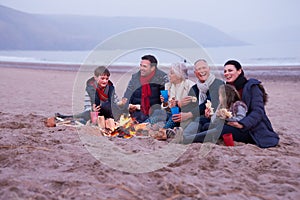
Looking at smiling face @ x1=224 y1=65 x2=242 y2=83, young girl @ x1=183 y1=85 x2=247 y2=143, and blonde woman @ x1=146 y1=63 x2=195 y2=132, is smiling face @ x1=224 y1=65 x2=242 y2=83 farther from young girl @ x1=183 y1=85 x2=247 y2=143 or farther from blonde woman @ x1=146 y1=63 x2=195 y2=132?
blonde woman @ x1=146 y1=63 x2=195 y2=132

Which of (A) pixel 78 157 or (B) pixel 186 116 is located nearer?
(A) pixel 78 157

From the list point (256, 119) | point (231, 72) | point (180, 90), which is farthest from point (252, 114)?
point (180, 90)

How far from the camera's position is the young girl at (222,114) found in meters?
4.65

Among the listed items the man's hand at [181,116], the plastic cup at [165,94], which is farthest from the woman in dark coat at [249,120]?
the plastic cup at [165,94]

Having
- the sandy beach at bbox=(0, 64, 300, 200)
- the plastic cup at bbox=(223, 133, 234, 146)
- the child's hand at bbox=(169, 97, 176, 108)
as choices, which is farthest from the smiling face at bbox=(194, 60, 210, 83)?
the sandy beach at bbox=(0, 64, 300, 200)

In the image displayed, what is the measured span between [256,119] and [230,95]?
1.48ft

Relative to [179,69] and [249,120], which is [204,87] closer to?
[179,69]

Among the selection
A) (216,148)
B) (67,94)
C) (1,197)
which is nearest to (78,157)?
(1,197)

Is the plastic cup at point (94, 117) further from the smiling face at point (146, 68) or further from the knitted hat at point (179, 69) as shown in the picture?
the knitted hat at point (179, 69)

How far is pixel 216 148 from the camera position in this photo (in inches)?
176

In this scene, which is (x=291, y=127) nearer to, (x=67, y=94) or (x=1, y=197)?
(x=1, y=197)

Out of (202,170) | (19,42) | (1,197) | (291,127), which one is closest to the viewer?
(1,197)

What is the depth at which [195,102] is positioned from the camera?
5.39 metres

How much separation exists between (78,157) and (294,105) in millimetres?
6589
